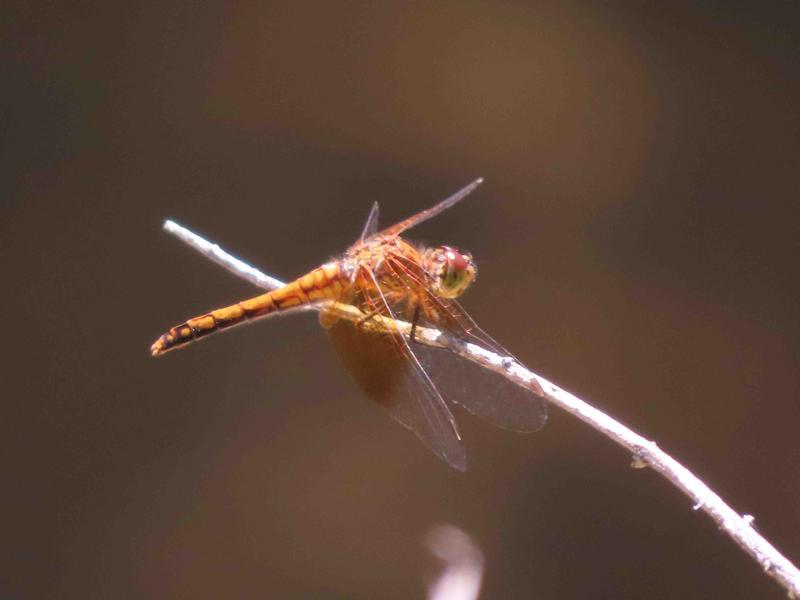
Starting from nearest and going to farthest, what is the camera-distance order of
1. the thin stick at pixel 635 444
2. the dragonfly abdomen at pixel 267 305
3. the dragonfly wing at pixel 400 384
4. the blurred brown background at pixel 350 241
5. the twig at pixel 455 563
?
1. the thin stick at pixel 635 444
2. the dragonfly wing at pixel 400 384
3. the dragonfly abdomen at pixel 267 305
4. the twig at pixel 455 563
5. the blurred brown background at pixel 350 241

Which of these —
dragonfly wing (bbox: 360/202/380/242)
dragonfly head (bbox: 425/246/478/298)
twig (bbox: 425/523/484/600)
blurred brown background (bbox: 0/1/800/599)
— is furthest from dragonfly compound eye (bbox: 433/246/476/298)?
blurred brown background (bbox: 0/1/800/599)

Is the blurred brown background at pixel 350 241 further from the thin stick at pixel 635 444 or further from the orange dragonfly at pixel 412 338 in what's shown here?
the thin stick at pixel 635 444

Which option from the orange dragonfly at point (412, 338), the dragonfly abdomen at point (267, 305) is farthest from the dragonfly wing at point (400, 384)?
A: the dragonfly abdomen at point (267, 305)

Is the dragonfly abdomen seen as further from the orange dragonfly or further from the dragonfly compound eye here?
the dragonfly compound eye

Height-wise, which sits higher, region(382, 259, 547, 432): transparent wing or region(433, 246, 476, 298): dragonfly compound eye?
region(433, 246, 476, 298): dragonfly compound eye

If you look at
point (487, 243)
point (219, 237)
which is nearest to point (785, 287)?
point (487, 243)

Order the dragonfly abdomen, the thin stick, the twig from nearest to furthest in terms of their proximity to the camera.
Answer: the thin stick → the dragonfly abdomen → the twig
